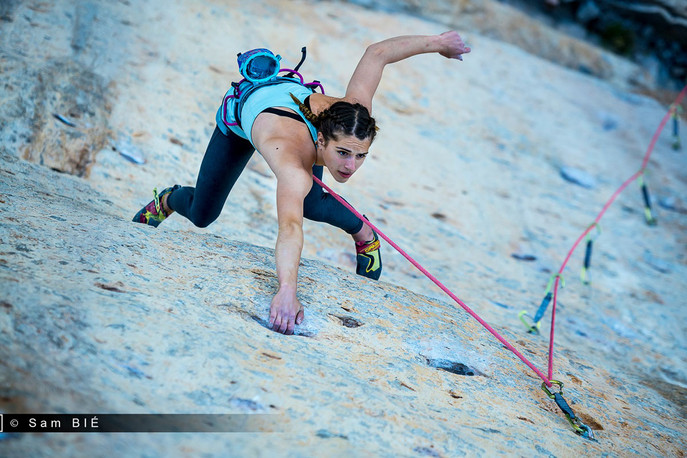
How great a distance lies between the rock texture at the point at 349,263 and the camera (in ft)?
5.97

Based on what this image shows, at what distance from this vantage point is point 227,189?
119 inches

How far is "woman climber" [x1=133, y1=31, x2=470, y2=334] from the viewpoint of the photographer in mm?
2306

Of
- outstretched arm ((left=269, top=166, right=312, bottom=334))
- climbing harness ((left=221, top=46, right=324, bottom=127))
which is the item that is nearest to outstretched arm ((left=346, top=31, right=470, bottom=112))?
climbing harness ((left=221, top=46, right=324, bottom=127))

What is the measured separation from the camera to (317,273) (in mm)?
2752

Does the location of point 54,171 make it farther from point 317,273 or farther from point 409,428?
point 409,428

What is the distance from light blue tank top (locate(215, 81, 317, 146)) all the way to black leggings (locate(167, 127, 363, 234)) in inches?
5.3

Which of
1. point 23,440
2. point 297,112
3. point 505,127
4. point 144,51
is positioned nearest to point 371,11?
point 505,127

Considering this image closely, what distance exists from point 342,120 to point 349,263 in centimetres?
181

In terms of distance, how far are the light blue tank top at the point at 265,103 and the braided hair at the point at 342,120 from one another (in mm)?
35

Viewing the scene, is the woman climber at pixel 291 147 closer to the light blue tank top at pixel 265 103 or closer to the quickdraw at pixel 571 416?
the light blue tank top at pixel 265 103

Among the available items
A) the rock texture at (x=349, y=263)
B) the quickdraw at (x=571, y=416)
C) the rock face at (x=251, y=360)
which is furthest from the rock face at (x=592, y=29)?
the quickdraw at (x=571, y=416)

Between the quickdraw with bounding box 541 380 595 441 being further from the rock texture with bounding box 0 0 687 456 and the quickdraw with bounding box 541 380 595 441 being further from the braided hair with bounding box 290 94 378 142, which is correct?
the braided hair with bounding box 290 94 378 142

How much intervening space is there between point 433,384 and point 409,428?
404 mm

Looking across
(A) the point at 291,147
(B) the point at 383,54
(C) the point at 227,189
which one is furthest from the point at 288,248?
(B) the point at 383,54
